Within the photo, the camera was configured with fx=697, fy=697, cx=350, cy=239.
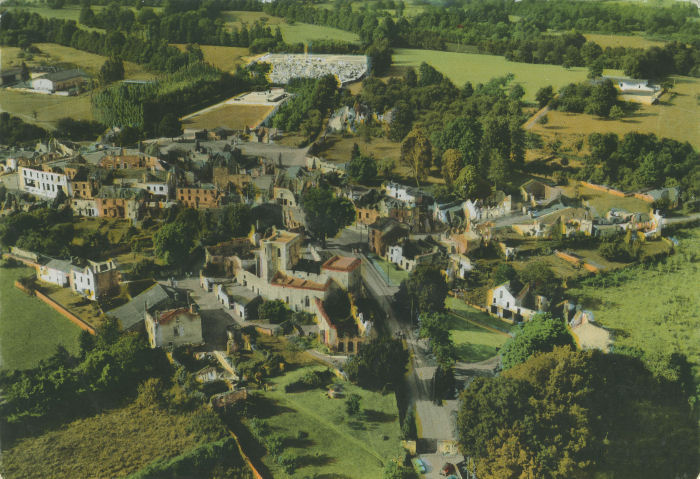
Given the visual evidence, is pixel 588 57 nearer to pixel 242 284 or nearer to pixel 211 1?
pixel 211 1

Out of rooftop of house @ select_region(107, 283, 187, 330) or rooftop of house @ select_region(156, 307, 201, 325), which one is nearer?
rooftop of house @ select_region(156, 307, 201, 325)

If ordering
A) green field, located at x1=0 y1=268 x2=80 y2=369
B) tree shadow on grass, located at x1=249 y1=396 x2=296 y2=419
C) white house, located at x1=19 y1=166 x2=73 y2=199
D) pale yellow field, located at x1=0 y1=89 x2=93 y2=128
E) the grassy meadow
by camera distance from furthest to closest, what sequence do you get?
pale yellow field, located at x1=0 y1=89 x2=93 y2=128 → white house, located at x1=19 y1=166 x2=73 y2=199 → the grassy meadow → green field, located at x1=0 y1=268 x2=80 y2=369 → tree shadow on grass, located at x1=249 y1=396 x2=296 y2=419

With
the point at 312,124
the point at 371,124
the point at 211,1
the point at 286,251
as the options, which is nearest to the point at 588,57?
the point at 371,124

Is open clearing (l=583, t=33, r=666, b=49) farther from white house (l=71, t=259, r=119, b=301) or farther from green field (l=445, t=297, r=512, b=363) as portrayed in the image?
white house (l=71, t=259, r=119, b=301)

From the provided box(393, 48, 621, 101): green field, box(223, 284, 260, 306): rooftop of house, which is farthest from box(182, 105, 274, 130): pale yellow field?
box(223, 284, 260, 306): rooftop of house

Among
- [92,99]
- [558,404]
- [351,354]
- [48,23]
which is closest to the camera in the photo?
[558,404]

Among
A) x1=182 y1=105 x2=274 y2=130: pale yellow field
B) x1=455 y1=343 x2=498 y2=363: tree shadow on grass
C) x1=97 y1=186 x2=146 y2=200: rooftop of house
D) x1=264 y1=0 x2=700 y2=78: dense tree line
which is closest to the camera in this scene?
x1=455 y1=343 x2=498 y2=363: tree shadow on grass
